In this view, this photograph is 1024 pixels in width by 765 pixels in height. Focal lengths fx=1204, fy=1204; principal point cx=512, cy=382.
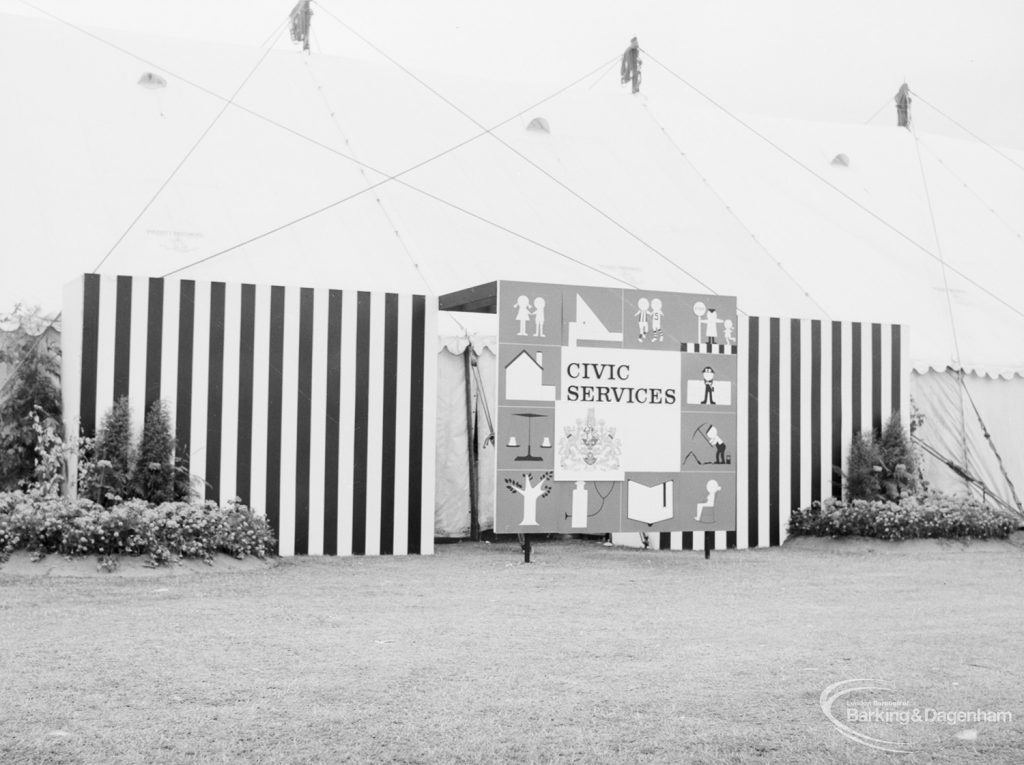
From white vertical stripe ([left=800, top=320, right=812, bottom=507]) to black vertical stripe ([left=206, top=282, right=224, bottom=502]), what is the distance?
5984 mm

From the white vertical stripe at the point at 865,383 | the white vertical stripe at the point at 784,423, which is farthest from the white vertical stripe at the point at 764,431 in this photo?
the white vertical stripe at the point at 865,383

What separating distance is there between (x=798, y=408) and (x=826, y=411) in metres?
A: 0.36

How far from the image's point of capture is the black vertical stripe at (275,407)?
10.3 meters

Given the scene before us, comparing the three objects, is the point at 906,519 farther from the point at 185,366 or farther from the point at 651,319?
the point at 185,366

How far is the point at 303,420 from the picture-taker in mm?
10453

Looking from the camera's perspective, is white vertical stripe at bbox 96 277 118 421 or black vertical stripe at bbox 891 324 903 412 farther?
black vertical stripe at bbox 891 324 903 412

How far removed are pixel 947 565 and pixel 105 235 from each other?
840 cm

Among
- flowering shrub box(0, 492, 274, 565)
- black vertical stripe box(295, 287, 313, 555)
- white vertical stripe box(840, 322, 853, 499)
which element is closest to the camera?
flowering shrub box(0, 492, 274, 565)

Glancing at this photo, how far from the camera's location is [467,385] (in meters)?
12.0

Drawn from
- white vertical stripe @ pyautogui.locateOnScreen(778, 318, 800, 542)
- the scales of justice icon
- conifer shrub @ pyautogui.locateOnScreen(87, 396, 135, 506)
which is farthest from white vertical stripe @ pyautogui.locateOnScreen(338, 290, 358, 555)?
white vertical stripe @ pyautogui.locateOnScreen(778, 318, 800, 542)

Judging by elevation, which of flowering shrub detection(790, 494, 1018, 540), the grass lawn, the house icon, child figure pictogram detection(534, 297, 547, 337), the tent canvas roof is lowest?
the grass lawn

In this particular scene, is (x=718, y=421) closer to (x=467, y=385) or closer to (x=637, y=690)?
(x=467, y=385)

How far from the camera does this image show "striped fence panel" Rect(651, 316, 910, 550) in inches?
483

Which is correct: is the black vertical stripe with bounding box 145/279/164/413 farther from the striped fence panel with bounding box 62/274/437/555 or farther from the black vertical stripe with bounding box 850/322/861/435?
the black vertical stripe with bounding box 850/322/861/435
